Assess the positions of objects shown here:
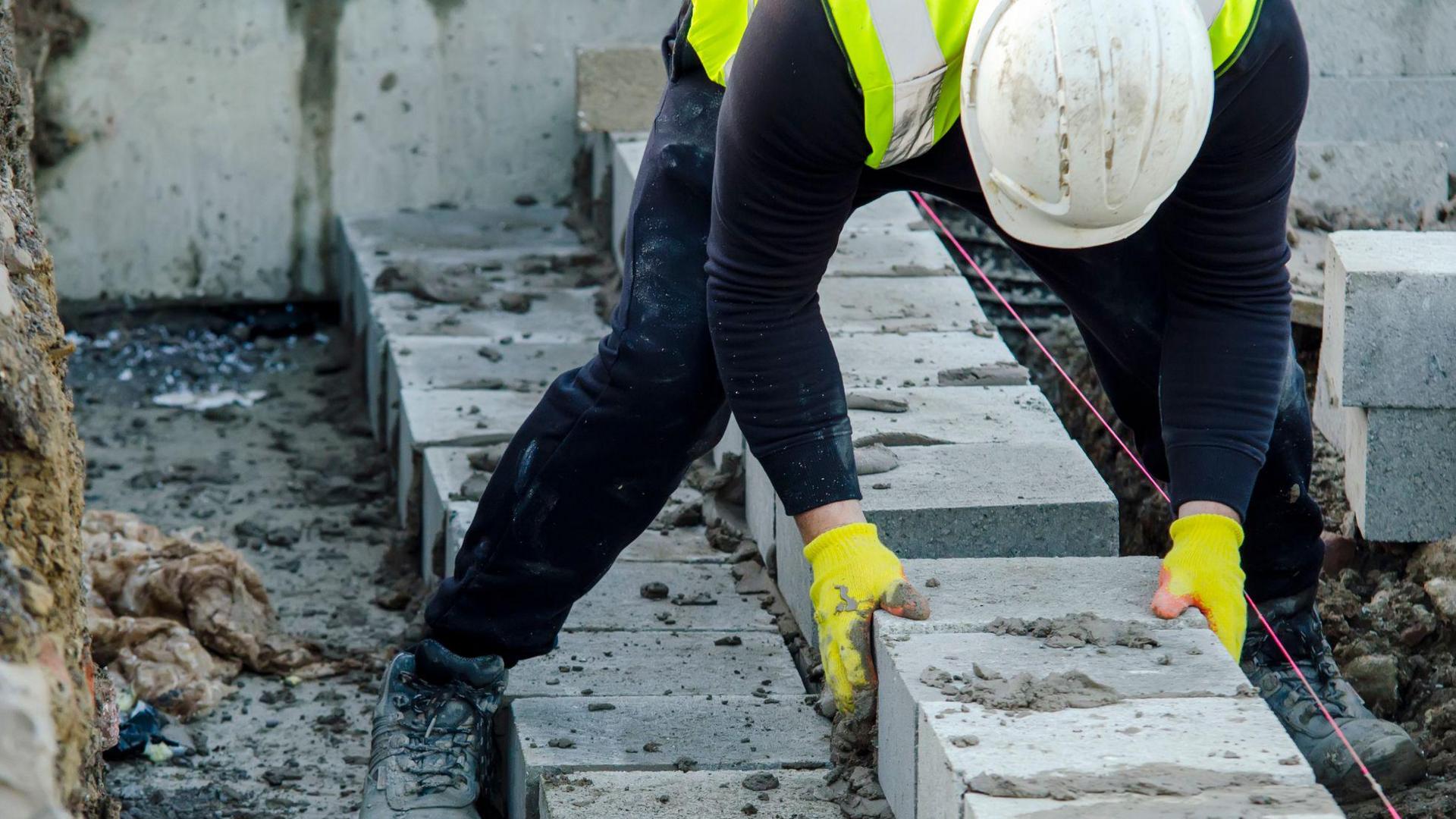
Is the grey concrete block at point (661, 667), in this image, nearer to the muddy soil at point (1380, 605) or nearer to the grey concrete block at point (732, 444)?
the grey concrete block at point (732, 444)

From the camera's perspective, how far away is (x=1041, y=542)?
11.7ft

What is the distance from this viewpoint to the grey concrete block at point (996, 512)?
A: 3.52m

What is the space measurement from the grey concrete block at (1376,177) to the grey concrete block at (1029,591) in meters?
2.77

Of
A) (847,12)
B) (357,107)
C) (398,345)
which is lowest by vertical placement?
(398,345)

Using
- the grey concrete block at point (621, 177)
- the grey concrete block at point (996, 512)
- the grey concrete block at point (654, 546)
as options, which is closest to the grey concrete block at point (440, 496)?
the grey concrete block at point (654, 546)

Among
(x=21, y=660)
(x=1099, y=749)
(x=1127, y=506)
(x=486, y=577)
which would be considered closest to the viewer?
(x=21, y=660)

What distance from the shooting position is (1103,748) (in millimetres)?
2516

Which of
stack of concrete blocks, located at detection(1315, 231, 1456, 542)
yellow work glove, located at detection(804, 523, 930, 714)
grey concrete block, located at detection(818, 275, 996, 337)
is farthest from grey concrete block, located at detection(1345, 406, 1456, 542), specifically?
yellow work glove, located at detection(804, 523, 930, 714)

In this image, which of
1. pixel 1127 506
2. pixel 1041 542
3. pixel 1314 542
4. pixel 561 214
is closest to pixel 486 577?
pixel 1041 542

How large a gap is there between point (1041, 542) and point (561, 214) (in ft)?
12.2

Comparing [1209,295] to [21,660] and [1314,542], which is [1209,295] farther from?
[21,660]

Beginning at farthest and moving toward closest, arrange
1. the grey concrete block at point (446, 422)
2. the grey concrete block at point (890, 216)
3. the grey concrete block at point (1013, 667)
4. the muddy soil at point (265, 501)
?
1. the grey concrete block at point (890, 216)
2. the grey concrete block at point (446, 422)
3. the muddy soil at point (265, 501)
4. the grey concrete block at point (1013, 667)

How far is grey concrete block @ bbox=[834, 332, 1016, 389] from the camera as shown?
4.29 m

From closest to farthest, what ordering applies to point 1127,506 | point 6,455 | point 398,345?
1. point 6,455
2. point 1127,506
3. point 398,345
